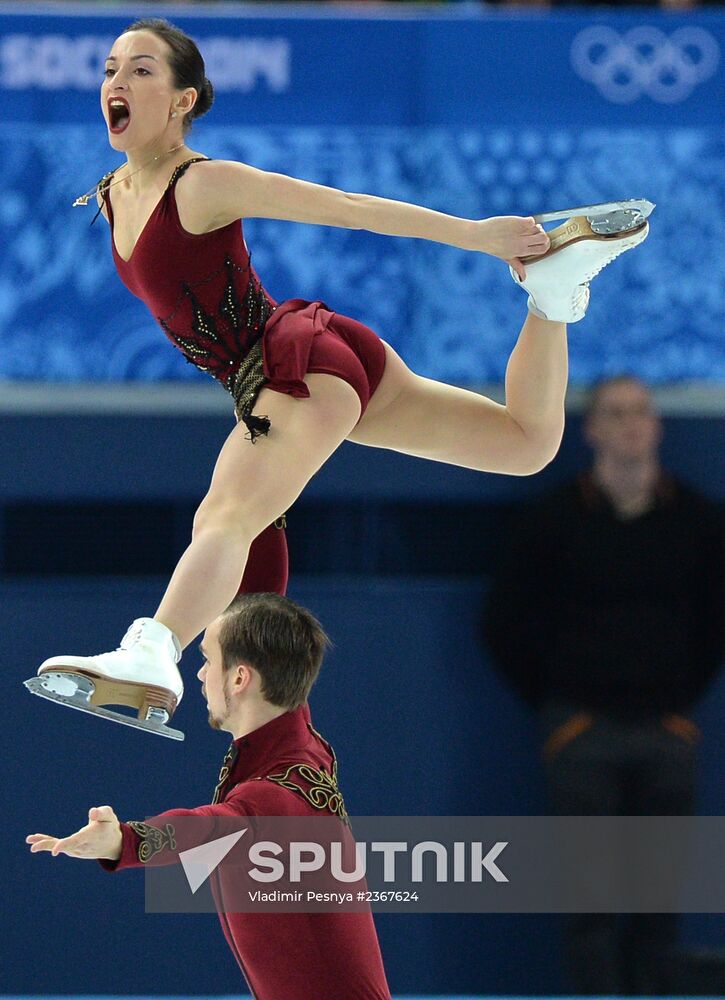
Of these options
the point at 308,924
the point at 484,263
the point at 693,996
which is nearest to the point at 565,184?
the point at 484,263

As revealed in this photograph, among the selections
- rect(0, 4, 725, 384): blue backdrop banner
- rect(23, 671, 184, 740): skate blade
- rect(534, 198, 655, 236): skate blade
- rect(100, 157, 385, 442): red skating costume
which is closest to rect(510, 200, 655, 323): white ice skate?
rect(534, 198, 655, 236): skate blade

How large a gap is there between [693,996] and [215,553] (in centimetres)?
A: 299

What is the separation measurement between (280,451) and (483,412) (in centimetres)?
60

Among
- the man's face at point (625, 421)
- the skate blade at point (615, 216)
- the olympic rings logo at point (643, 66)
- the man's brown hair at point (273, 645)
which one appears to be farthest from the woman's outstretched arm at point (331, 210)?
the olympic rings logo at point (643, 66)

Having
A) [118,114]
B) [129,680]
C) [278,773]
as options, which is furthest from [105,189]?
[278,773]

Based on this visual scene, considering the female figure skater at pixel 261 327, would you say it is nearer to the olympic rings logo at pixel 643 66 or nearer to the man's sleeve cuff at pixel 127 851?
the man's sleeve cuff at pixel 127 851

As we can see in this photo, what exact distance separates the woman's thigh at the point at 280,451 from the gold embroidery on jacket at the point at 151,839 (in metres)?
0.59

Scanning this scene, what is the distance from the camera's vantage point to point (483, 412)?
3.56 metres

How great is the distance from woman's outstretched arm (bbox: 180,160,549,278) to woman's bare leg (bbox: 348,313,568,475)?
12.6 inches

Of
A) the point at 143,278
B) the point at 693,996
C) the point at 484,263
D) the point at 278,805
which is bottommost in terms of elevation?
the point at 693,996

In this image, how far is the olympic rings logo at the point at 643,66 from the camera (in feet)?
17.7

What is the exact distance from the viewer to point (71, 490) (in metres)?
5.39

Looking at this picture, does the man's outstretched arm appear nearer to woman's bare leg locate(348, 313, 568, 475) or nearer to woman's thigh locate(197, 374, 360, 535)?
woman's thigh locate(197, 374, 360, 535)

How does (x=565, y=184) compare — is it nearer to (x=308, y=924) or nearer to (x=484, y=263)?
(x=484, y=263)
